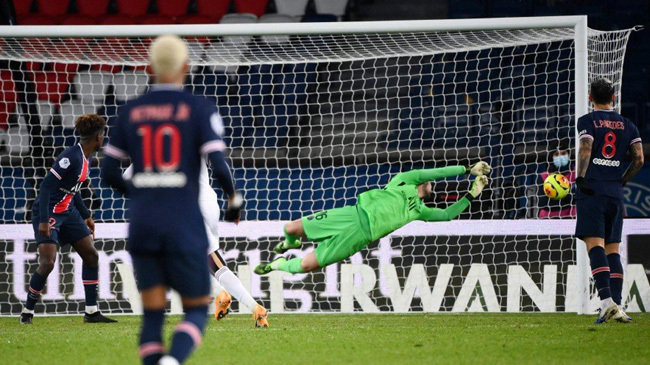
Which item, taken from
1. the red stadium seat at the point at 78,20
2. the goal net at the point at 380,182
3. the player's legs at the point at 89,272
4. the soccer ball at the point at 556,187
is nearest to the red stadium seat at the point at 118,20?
the red stadium seat at the point at 78,20

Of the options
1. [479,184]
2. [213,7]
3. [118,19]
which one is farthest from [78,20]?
[479,184]

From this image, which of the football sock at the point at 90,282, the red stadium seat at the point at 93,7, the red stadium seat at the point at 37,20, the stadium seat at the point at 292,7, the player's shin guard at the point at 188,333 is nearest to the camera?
the player's shin guard at the point at 188,333

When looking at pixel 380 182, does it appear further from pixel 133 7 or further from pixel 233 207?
pixel 233 207

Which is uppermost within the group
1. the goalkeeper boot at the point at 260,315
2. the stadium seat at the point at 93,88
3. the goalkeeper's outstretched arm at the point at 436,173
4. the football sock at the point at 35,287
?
the stadium seat at the point at 93,88

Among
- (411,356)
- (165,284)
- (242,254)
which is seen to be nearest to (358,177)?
(242,254)

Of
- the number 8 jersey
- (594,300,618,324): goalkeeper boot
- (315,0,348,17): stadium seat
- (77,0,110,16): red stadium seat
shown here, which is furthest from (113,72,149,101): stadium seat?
(594,300,618,324): goalkeeper boot

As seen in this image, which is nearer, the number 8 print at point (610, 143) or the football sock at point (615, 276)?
the number 8 print at point (610, 143)

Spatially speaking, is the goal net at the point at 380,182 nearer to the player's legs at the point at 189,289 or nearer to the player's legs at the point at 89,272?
the player's legs at the point at 89,272

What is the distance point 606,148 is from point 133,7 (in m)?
9.46

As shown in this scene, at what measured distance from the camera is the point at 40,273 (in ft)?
27.6

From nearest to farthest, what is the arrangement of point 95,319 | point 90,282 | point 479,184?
point 479,184 → point 90,282 → point 95,319

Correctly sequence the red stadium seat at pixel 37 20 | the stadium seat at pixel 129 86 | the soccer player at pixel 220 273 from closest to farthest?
1. the soccer player at pixel 220 273
2. the stadium seat at pixel 129 86
3. the red stadium seat at pixel 37 20

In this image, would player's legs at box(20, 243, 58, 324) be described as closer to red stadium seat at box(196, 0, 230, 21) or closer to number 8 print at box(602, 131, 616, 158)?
number 8 print at box(602, 131, 616, 158)

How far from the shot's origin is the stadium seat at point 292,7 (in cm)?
1466
